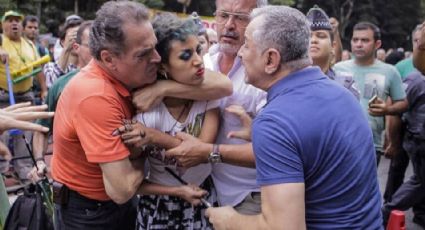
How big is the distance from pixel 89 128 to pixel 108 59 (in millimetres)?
296

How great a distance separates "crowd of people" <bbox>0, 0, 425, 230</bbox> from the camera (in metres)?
1.78

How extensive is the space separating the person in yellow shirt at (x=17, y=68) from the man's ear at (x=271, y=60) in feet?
14.6

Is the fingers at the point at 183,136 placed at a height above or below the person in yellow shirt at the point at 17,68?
above

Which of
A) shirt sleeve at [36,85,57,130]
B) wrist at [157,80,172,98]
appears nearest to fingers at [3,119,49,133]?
wrist at [157,80,172,98]

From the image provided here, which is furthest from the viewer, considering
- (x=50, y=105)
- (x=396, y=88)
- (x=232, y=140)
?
(x=396, y=88)

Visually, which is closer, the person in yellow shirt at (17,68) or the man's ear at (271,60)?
the man's ear at (271,60)

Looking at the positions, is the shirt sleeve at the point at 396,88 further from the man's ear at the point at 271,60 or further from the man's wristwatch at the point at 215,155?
the man's ear at the point at 271,60

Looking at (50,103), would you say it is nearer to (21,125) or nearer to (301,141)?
(21,125)

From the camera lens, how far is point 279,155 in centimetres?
174

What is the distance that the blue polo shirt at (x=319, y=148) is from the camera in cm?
174

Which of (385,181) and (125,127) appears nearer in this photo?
(125,127)

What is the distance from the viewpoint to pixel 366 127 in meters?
1.93

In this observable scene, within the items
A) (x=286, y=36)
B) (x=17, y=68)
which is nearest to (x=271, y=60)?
(x=286, y=36)

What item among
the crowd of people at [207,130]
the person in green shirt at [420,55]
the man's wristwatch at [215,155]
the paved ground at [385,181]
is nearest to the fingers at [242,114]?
the crowd of people at [207,130]
